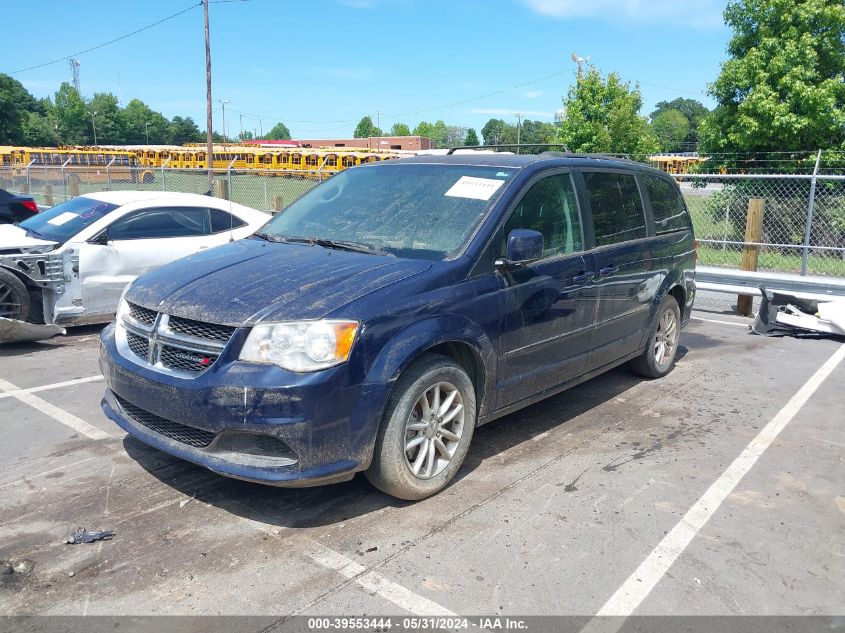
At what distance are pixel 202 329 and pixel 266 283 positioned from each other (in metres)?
0.43

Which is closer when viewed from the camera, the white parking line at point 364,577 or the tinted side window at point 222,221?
the white parking line at point 364,577

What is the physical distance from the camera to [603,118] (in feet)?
78.7

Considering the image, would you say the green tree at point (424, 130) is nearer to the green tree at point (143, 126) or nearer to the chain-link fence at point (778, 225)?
the green tree at point (143, 126)

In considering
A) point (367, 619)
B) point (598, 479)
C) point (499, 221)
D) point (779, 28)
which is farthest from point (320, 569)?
point (779, 28)

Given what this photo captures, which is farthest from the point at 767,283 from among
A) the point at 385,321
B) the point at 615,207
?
the point at 385,321

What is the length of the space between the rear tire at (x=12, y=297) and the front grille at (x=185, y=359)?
434cm

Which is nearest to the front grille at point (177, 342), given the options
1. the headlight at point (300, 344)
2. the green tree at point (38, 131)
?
the headlight at point (300, 344)

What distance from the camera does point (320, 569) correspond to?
3279mm

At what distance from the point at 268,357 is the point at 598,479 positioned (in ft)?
7.23

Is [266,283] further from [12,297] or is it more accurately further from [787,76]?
[787,76]

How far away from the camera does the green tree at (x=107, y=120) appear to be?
11338 cm

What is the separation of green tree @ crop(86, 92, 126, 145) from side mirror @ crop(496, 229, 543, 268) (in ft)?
402

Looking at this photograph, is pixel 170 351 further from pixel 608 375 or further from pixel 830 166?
pixel 830 166

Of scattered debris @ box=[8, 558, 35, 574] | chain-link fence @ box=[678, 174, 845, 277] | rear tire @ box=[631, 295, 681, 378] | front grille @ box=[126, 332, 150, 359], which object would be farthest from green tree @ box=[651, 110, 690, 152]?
scattered debris @ box=[8, 558, 35, 574]
